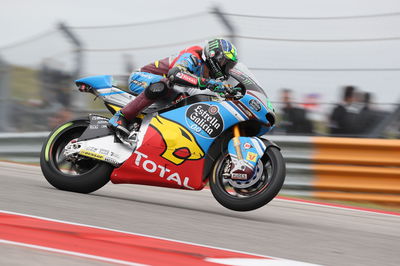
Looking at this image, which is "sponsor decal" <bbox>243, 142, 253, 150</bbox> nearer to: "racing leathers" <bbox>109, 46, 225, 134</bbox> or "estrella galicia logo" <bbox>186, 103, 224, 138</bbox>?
"estrella galicia logo" <bbox>186, 103, 224, 138</bbox>

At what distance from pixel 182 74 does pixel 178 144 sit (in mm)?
612

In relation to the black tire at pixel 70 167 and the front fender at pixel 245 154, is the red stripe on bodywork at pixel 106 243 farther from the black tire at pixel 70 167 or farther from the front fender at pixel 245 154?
the black tire at pixel 70 167

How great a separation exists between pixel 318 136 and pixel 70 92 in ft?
12.2

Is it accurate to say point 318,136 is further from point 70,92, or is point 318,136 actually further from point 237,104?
point 70,92

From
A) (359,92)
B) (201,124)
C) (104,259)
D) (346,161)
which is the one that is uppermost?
(359,92)

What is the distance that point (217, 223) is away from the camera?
540 centimetres

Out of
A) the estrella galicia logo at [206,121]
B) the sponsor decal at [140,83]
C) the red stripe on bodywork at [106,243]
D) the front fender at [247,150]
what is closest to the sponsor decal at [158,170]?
the estrella galicia logo at [206,121]

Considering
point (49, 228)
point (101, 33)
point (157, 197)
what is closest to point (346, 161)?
point (157, 197)

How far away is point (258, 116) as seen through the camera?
5.86 meters

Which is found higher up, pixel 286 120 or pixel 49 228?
pixel 286 120

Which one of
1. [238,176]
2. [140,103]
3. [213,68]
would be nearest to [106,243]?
[238,176]

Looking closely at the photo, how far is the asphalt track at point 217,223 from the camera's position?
4414 millimetres

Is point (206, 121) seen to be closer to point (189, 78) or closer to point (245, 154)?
point (189, 78)

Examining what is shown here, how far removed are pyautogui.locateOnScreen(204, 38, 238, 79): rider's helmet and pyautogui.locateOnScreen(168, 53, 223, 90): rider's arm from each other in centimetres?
15
